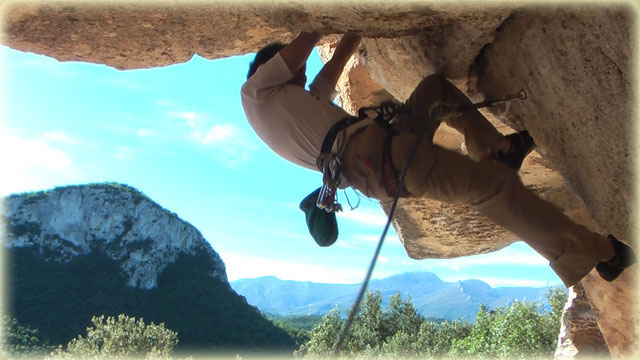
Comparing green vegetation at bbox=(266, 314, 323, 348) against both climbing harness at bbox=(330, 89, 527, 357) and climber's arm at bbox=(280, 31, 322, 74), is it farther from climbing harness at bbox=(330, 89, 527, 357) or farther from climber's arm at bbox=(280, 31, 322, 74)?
climber's arm at bbox=(280, 31, 322, 74)

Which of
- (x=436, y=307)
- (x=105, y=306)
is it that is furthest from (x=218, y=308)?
(x=436, y=307)

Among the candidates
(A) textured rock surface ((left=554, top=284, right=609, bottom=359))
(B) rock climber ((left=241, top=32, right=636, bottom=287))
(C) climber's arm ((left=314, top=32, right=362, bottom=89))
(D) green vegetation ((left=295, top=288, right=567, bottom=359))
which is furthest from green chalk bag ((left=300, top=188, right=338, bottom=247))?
(D) green vegetation ((left=295, top=288, right=567, bottom=359))

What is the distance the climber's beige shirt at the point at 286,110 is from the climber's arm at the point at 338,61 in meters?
0.34

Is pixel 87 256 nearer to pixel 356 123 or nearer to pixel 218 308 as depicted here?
pixel 218 308

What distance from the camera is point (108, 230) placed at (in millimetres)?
51188

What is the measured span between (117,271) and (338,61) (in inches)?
1958

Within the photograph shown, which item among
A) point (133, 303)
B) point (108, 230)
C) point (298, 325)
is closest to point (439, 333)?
point (298, 325)

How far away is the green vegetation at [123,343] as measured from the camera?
22688 millimetres

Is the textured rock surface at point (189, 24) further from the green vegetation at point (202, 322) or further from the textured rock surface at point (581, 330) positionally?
the green vegetation at point (202, 322)

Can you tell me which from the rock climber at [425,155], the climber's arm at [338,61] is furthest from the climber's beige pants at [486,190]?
the climber's arm at [338,61]

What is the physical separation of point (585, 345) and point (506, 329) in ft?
31.5

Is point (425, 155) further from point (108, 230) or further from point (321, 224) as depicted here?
point (108, 230)

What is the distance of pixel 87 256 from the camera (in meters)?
48.6

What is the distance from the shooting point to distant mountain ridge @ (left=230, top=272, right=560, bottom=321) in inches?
931
